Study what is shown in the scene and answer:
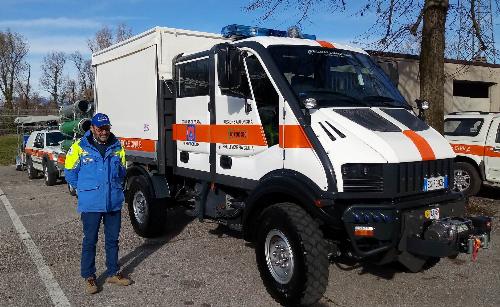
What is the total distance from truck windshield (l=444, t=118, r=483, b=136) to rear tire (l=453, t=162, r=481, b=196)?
0.75 meters

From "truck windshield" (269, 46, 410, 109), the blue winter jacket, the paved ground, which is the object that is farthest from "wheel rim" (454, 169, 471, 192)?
the blue winter jacket

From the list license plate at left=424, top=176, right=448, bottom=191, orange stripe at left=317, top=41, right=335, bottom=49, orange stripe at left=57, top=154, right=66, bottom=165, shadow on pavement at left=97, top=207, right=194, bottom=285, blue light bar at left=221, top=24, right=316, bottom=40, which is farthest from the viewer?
orange stripe at left=57, top=154, right=66, bottom=165

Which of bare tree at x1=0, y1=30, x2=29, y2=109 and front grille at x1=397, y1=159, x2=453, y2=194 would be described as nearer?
front grille at x1=397, y1=159, x2=453, y2=194

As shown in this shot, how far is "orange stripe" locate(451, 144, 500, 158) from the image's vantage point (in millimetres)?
10383

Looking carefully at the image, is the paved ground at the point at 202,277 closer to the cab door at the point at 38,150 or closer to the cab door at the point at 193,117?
the cab door at the point at 193,117

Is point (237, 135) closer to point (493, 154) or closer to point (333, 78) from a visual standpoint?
point (333, 78)

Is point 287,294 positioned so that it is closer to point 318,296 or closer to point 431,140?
point 318,296

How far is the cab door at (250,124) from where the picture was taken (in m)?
4.97

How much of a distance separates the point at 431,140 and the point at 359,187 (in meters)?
1.03

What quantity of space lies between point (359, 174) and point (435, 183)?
35.8 inches

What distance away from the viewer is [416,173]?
445 cm

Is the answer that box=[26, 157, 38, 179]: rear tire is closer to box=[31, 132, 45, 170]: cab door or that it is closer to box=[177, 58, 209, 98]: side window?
box=[31, 132, 45, 170]: cab door

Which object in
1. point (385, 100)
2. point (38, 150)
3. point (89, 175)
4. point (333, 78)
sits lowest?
point (38, 150)

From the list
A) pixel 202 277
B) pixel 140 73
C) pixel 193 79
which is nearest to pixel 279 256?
pixel 202 277
